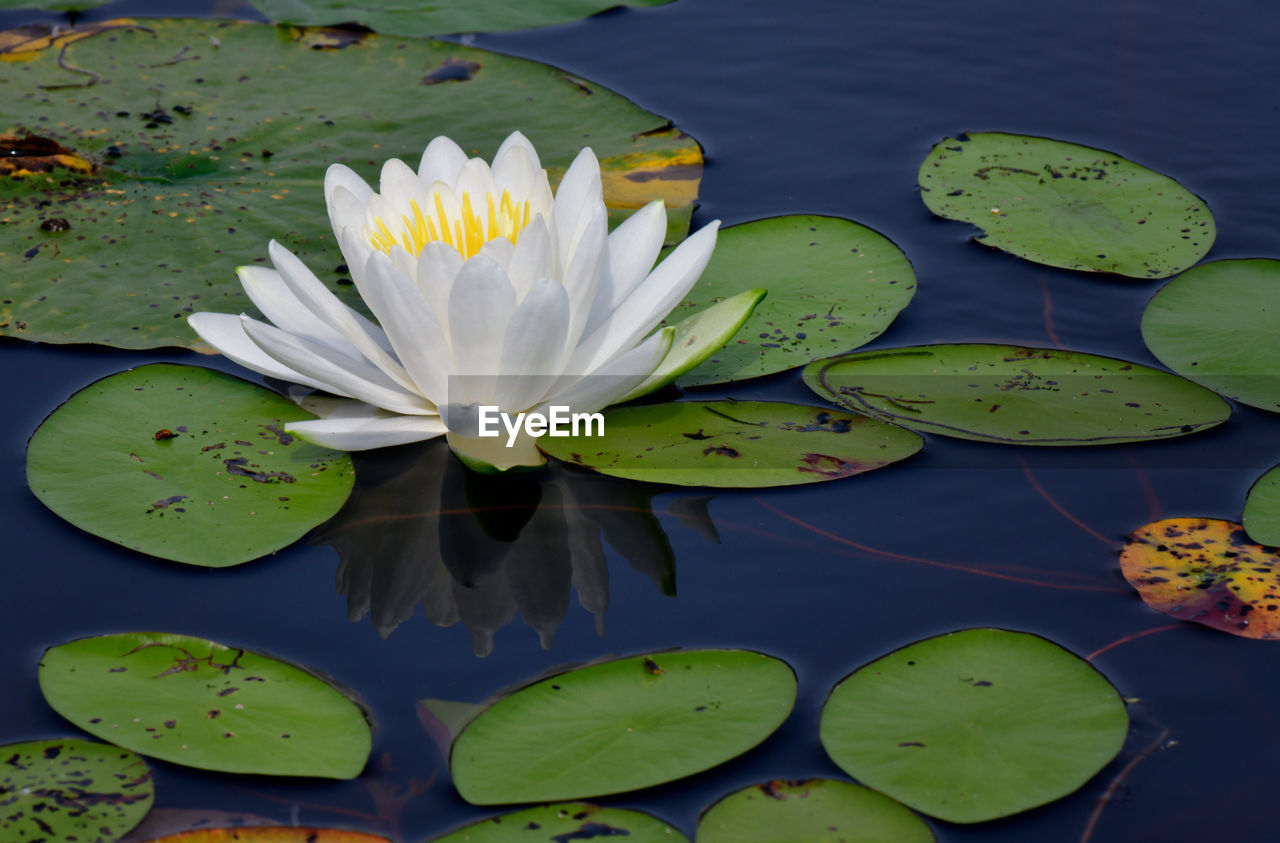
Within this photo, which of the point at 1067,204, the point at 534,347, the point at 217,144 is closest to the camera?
the point at 534,347

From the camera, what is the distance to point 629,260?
9.36 feet

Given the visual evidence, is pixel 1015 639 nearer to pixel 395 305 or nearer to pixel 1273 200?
pixel 395 305

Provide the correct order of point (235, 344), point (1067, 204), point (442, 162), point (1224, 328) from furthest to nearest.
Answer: point (1067, 204), point (1224, 328), point (442, 162), point (235, 344)

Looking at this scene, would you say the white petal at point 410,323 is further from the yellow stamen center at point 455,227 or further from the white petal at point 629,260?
the white petal at point 629,260

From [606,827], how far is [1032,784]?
75cm

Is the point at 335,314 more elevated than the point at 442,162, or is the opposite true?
the point at 442,162

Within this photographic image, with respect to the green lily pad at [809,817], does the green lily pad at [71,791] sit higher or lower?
lower

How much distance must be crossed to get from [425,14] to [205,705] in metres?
3.54

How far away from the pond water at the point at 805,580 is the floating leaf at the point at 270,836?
5cm

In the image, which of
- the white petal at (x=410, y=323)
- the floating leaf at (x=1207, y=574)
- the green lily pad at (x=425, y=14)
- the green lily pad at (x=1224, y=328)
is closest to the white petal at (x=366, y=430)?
the white petal at (x=410, y=323)

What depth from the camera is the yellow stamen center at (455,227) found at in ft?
8.63

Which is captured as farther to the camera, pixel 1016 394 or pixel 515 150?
pixel 1016 394

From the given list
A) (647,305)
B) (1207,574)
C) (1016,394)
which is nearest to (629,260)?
(647,305)

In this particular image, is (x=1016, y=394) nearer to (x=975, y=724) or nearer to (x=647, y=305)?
(x=647, y=305)
